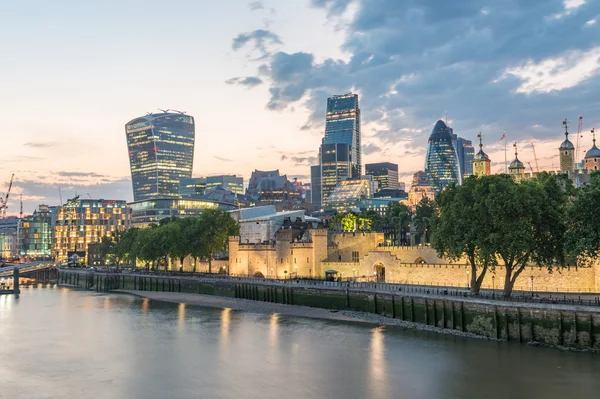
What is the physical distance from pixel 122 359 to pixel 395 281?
51.4 metres

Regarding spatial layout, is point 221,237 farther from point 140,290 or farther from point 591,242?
point 591,242

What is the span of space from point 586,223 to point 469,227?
13.4 m

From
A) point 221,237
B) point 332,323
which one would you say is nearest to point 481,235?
point 332,323

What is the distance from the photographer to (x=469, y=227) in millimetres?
64938

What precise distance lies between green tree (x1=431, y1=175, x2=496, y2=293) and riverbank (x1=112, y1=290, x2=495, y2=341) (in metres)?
8.86

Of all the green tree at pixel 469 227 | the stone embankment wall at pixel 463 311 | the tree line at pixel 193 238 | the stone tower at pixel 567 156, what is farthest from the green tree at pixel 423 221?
the green tree at pixel 469 227

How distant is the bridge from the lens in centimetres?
12350

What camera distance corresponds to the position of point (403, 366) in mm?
48156

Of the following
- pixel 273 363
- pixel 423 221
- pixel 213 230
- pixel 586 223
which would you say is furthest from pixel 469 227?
pixel 423 221

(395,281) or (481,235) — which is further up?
(481,235)

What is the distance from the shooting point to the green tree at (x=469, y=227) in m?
63.3

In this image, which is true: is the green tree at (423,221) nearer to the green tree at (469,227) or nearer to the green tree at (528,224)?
the green tree at (469,227)

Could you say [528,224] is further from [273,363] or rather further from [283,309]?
[283,309]

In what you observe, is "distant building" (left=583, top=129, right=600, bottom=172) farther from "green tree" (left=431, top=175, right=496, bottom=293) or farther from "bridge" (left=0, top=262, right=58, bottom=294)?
"bridge" (left=0, top=262, right=58, bottom=294)
